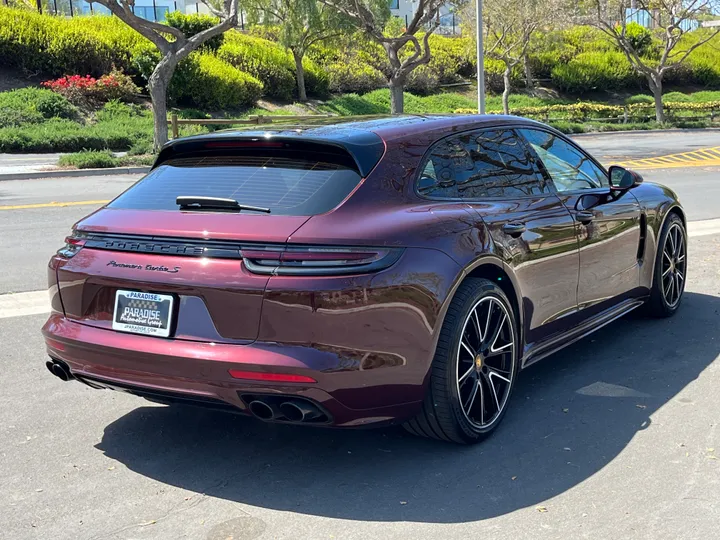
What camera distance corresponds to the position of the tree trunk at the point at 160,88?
22.0m

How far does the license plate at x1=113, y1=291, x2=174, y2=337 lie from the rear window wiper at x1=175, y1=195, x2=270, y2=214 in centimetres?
47

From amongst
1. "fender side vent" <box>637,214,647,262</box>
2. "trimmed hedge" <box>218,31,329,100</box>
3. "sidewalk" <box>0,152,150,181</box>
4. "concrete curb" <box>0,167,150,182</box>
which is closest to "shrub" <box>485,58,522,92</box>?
"trimmed hedge" <box>218,31,329,100</box>

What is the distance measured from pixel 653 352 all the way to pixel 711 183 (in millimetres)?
12154

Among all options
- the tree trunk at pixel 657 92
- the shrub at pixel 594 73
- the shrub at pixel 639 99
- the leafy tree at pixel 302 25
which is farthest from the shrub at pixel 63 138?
the shrub at pixel 639 99

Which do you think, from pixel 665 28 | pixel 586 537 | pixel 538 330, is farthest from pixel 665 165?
pixel 665 28

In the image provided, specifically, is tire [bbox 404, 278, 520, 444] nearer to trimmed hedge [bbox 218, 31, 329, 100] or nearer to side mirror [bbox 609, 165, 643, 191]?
side mirror [bbox 609, 165, 643, 191]

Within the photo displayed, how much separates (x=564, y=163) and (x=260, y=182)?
2.34 m

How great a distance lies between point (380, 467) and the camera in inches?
152

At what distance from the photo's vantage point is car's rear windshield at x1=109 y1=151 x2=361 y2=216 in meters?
3.68

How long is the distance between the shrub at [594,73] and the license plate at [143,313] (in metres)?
51.9

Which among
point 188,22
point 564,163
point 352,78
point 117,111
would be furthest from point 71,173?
point 352,78

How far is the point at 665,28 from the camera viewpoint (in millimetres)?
39531

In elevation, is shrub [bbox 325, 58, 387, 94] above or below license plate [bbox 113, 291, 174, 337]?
above

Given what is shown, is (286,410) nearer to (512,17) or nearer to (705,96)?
(512,17)
